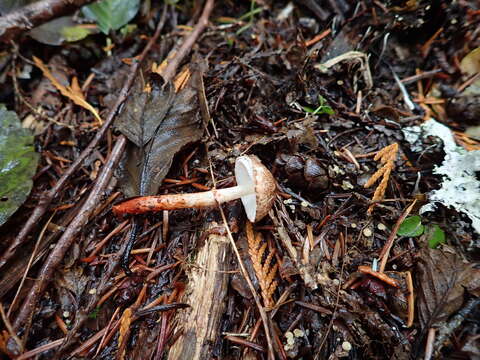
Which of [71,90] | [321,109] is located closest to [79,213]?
[71,90]

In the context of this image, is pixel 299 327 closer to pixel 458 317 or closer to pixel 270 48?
pixel 458 317

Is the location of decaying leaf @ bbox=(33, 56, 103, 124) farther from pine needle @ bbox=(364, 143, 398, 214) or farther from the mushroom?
pine needle @ bbox=(364, 143, 398, 214)

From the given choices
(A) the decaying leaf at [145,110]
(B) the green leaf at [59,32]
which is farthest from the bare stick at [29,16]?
(A) the decaying leaf at [145,110]

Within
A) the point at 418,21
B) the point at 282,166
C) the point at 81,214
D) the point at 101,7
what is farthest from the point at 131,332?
the point at 418,21

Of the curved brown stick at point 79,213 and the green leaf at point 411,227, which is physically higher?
the curved brown stick at point 79,213

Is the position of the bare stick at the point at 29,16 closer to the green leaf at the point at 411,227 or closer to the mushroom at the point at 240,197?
the mushroom at the point at 240,197

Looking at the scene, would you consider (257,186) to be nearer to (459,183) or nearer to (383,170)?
(383,170)
